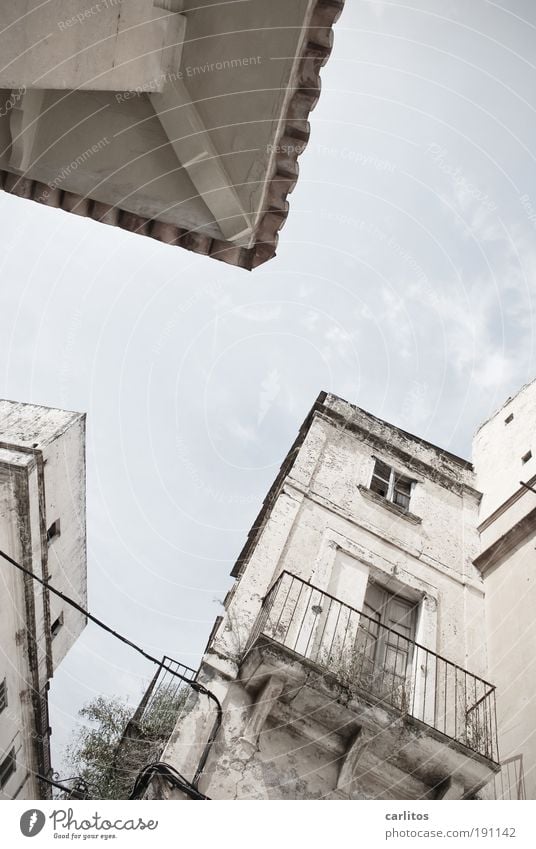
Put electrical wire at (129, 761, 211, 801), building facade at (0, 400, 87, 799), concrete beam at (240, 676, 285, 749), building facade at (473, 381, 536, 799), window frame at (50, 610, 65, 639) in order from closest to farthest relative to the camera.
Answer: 1. electrical wire at (129, 761, 211, 801)
2. concrete beam at (240, 676, 285, 749)
3. building facade at (473, 381, 536, 799)
4. building facade at (0, 400, 87, 799)
5. window frame at (50, 610, 65, 639)

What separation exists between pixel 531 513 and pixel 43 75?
8.91 meters

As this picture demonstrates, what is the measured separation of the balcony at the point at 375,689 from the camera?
6855 millimetres

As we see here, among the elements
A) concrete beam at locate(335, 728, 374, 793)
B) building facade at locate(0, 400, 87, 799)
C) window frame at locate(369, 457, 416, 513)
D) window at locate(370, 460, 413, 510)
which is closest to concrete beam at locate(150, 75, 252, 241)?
concrete beam at locate(335, 728, 374, 793)

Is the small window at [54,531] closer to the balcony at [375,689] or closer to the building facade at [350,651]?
the building facade at [350,651]

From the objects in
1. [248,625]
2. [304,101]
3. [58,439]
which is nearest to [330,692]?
[248,625]

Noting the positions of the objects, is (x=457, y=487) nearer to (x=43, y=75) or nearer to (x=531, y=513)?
(x=531, y=513)

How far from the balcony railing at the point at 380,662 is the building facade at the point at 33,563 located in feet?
20.0

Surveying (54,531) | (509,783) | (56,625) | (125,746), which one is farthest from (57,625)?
(509,783)

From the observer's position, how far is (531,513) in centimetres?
979

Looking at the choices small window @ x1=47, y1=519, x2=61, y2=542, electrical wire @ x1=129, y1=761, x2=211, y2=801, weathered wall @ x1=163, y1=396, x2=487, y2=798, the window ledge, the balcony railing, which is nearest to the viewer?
electrical wire @ x1=129, y1=761, x2=211, y2=801

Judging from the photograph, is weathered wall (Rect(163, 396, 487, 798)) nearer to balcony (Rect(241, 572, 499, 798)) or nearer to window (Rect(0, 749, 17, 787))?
balcony (Rect(241, 572, 499, 798))

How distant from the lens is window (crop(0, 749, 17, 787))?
1230 cm

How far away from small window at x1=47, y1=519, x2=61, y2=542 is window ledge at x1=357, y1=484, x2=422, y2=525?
25.3ft
